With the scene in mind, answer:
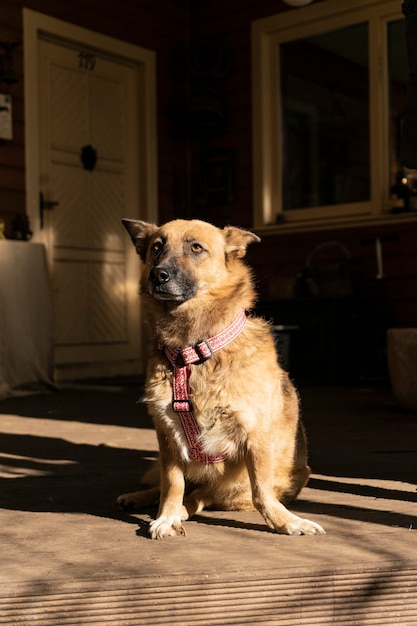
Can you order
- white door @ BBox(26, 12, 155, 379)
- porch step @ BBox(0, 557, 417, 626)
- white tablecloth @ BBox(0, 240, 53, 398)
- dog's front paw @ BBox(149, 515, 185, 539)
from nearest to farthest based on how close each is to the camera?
porch step @ BBox(0, 557, 417, 626), dog's front paw @ BBox(149, 515, 185, 539), white tablecloth @ BBox(0, 240, 53, 398), white door @ BBox(26, 12, 155, 379)

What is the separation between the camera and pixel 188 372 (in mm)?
2008

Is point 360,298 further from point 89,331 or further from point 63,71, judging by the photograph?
point 63,71

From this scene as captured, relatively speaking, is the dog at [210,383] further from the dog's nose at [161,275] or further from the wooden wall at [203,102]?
the wooden wall at [203,102]

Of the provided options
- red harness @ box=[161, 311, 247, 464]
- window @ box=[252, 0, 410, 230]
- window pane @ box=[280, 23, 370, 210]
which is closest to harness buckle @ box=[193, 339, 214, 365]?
red harness @ box=[161, 311, 247, 464]

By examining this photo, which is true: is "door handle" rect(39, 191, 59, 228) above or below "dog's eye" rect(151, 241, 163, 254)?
above

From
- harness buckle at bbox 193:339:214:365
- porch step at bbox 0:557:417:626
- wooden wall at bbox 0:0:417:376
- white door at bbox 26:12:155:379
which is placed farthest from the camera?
wooden wall at bbox 0:0:417:376

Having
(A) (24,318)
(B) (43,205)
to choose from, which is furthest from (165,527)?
(B) (43,205)

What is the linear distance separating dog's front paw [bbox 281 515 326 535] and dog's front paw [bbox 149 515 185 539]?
26 cm

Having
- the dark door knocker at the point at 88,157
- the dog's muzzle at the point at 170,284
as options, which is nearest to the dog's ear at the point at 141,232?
the dog's muzzle at the point at 170,284

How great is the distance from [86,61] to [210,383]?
18.7 feet

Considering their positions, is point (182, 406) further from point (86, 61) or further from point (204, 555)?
point (86, 61)

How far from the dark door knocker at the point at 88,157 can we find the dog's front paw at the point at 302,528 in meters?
5.55

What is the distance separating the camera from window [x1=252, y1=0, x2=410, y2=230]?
6.54 m

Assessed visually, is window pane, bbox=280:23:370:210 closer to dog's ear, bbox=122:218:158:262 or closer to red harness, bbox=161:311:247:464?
dog's ear, bbox=122:218:158:262
